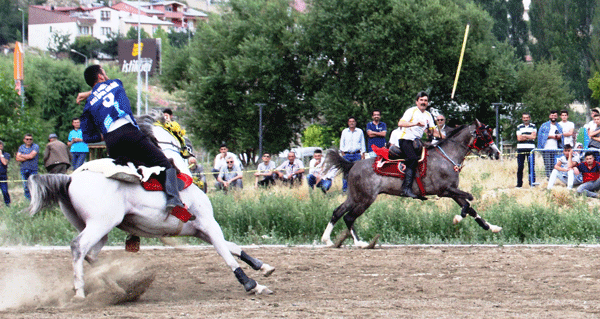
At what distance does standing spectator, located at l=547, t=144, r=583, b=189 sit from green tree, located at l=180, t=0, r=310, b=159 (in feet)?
67.1

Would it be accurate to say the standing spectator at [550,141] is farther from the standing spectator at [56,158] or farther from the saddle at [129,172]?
the saddle at [129,172]

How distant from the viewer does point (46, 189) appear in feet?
22.9

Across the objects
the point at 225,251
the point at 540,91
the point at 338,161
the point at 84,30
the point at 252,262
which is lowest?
the point at 252,262

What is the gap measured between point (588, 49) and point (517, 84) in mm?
26021

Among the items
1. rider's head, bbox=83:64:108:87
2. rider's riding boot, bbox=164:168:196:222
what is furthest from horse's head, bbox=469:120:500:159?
rider's head, bbox=83:64:108:87

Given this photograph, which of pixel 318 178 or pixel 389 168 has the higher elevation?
pixel 389 168

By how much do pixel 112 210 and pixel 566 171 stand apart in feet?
39.4

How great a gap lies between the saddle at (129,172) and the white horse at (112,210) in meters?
0.05

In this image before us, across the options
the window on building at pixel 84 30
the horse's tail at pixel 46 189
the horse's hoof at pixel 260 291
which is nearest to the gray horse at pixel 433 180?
the horse's hoof at pixel 260 291

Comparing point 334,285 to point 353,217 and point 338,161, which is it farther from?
point 338,161

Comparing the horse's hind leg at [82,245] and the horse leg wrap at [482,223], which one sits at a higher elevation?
the horse's hind leg at [82,245]

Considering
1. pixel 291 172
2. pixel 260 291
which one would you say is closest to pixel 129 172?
pixel 260 291

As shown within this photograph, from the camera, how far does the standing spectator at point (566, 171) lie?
52.1 feet

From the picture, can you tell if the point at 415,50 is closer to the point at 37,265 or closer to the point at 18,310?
the point at 37,265
